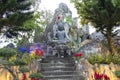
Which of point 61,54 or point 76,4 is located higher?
point 76,4

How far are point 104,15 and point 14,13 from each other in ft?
13.2

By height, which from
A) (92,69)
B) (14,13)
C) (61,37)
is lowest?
(92,69)

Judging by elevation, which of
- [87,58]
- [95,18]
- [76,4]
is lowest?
[87,58]

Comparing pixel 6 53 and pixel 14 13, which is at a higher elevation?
pixel 14 13

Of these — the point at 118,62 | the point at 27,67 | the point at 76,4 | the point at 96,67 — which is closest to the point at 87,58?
the point at 96,67

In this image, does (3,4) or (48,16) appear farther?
(48,16)

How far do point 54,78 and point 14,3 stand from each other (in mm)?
4404

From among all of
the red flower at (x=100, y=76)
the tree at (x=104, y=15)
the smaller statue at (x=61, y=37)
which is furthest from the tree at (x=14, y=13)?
the red flower at (x=100, y=76)

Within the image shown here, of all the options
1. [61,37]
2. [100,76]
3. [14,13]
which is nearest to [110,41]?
[61,37]

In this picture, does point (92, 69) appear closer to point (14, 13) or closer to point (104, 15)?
point (104, 15)

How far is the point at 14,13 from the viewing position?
559 inches

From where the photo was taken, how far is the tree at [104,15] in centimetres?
1385

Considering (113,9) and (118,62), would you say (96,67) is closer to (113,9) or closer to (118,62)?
(118,62)

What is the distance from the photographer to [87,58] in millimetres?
12250
